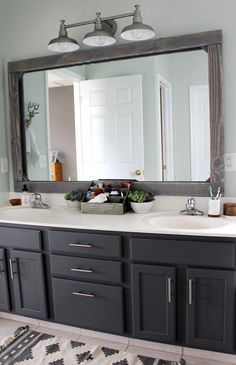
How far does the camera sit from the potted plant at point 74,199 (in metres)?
2.41

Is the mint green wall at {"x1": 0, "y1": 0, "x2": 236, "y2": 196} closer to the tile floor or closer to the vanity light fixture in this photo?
the vanity light fixture

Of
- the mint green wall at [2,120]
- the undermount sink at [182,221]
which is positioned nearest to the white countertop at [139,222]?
the undermount sink at [182,221]

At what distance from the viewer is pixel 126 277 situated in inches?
73.7

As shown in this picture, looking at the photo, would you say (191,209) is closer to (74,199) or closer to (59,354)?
(74,199)

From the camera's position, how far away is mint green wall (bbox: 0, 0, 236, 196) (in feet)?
6.67

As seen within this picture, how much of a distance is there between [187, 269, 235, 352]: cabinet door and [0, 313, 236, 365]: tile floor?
157 millimetres

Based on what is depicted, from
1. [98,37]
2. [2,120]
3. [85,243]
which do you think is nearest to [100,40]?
[98,37]

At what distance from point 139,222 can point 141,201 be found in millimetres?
276

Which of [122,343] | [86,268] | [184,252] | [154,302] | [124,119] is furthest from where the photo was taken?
[124,119]

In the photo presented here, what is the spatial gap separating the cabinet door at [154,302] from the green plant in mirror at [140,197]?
0.51m

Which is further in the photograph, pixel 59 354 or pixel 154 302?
pixel 59 354

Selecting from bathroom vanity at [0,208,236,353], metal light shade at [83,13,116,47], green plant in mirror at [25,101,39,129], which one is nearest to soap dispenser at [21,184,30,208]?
bathroom vanity at [0,208,236,353]

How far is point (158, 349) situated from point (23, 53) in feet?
7.79

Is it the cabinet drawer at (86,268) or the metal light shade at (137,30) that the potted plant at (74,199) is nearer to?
the cabinet drawer at (86,268)
